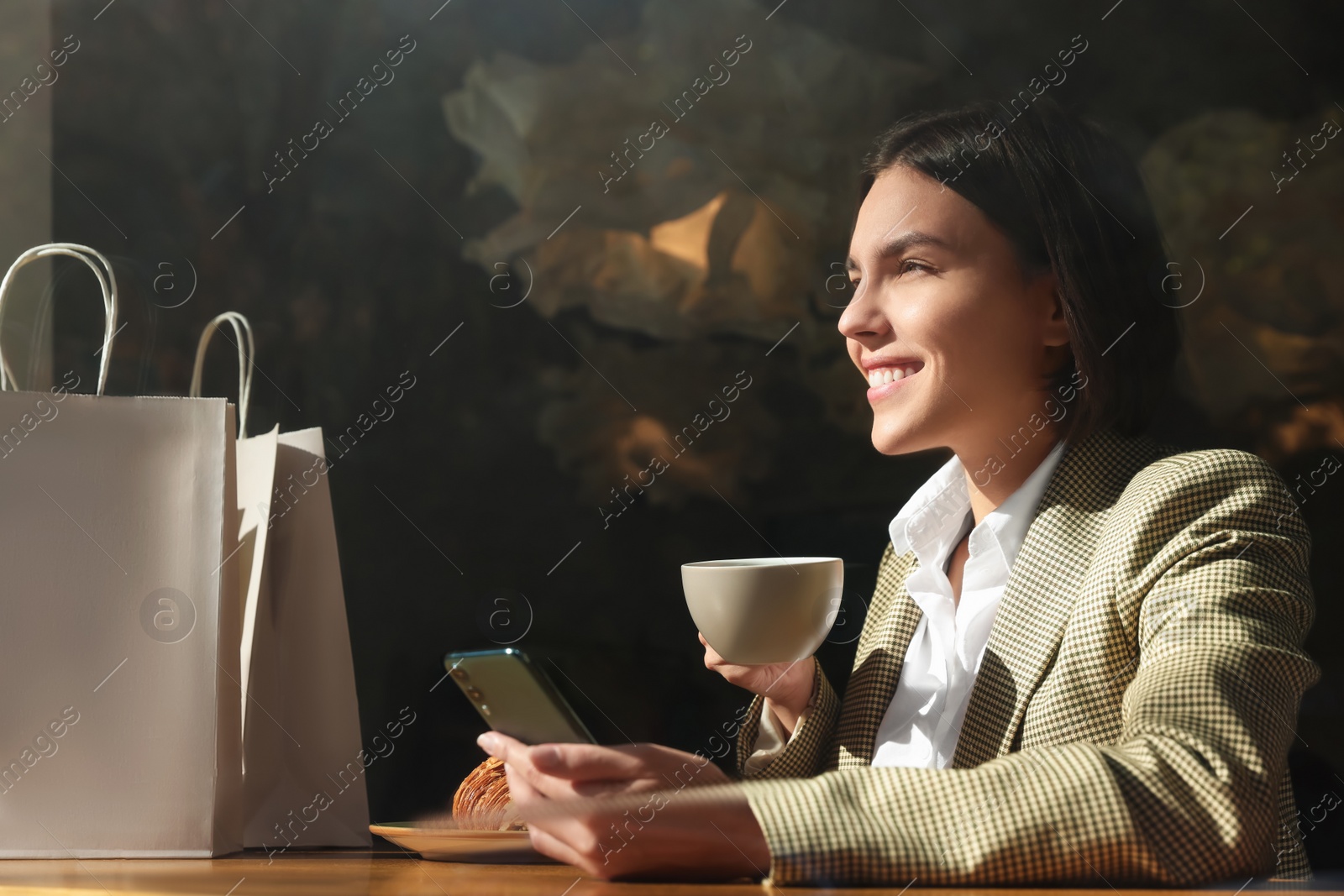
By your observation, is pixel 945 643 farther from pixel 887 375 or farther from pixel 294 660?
pixel 294 660

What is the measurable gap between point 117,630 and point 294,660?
0.18 metres

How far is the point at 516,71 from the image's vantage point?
1.69 meters

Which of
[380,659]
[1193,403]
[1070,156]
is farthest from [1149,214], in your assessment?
[380,659]

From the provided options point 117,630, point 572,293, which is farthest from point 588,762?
point 572,293

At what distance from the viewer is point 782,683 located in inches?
43.7

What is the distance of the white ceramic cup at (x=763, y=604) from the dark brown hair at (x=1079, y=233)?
37 cm

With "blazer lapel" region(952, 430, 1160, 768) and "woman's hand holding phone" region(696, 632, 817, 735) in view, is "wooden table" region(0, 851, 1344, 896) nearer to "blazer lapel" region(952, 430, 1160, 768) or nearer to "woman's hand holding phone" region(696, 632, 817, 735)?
"blazer lapel" region(952, 430, 1160, 768)

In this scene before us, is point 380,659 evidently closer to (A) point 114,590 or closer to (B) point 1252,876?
(A) point 114,590

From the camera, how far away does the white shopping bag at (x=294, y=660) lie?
94 cm

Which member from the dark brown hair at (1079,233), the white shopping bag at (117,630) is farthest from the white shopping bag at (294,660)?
the dark brown hair at (1079,233)

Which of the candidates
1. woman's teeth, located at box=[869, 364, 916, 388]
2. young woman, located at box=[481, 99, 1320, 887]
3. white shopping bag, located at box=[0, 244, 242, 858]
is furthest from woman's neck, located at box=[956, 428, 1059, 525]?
white shopping bag, located at box=[0, 244, 242, 858]

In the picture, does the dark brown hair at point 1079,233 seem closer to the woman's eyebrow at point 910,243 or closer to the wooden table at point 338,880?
the woman's eyebrow at point 910,243

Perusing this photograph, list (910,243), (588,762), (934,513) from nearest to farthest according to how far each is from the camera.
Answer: (588,762) < (910,243) < (934,513)

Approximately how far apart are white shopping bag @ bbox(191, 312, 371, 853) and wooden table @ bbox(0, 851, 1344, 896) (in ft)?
0.30
